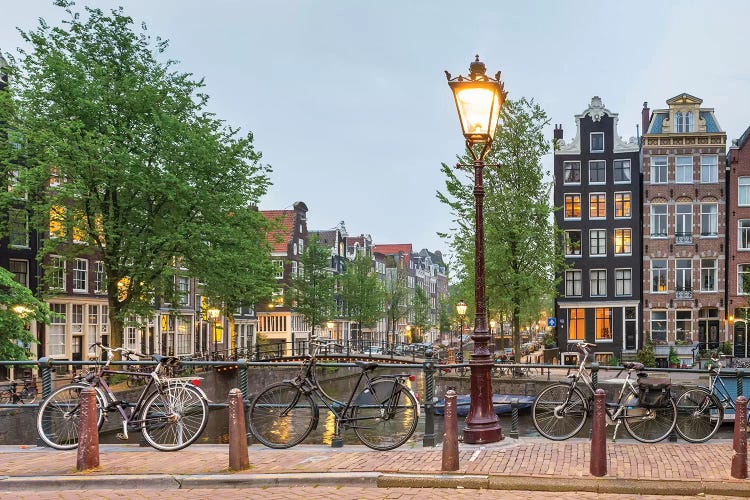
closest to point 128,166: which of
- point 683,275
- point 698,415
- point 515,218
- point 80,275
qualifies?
point 80,275

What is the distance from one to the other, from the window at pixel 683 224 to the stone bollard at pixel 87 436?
40.5 metres

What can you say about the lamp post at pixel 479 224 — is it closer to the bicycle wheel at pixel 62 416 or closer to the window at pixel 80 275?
the bicycle wheel at pixel 62 416

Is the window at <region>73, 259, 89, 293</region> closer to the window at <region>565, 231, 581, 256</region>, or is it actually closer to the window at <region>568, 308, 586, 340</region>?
Result: the window at <region>565, 231, 581, 256</region>

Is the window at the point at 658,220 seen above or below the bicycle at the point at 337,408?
above

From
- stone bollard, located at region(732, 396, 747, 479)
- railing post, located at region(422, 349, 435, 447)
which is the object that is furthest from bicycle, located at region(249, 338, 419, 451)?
stone bollard, located at region(732, 396, 747, 479)

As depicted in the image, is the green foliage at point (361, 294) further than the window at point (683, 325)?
Yes

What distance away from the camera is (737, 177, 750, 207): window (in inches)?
1624

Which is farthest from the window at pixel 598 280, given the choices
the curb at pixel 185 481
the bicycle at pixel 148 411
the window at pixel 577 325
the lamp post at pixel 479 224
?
the curb at pixel 185 481

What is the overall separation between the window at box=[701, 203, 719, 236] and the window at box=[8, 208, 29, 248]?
36799 mm

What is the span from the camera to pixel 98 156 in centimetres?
2458

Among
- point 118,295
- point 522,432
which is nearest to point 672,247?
point 522,432

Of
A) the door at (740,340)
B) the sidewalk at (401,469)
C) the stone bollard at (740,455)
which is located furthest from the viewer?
the door at (740,340)

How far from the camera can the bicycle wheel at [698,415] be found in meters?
9.48

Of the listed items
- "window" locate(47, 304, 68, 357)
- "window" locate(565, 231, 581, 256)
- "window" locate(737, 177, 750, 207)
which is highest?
"window" locate(737, 177, 750, 207)
